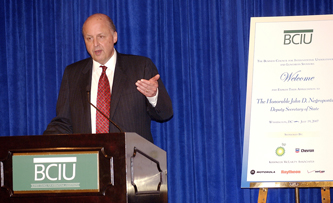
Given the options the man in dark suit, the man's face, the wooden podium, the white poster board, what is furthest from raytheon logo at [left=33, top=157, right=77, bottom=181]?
the white poster board

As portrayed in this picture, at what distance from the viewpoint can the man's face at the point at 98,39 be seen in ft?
8.96

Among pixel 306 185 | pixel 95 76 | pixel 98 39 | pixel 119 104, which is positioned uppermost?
pixel 98 39

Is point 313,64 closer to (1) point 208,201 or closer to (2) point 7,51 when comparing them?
(1) point 208,201

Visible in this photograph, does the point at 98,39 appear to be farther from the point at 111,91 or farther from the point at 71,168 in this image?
the point at 71,168

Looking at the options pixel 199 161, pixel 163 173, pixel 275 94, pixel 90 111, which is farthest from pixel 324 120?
pixel 90 111

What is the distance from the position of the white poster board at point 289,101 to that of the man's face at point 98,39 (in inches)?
47.4

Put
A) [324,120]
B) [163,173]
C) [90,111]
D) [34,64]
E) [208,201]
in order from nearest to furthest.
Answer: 1. [163,173]
2. [90,111]
3. [324,120]
4. [208,201]
5. [34,64]

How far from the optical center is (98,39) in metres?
2.76

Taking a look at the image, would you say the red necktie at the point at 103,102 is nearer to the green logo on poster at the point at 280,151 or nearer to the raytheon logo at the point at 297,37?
the green logo on poster at the point at 280,151

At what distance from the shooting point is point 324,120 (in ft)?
9.72

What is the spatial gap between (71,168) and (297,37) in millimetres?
2280

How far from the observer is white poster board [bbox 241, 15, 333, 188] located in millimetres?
2949

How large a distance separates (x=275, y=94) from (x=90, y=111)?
1526 mm

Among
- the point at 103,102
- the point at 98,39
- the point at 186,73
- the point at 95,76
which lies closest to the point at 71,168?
the point at 103,102
